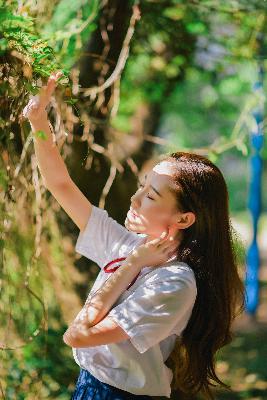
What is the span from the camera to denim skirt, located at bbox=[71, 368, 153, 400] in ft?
7.25

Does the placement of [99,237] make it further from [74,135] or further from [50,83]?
[74,135]

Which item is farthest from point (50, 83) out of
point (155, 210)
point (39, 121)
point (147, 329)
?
point (147, 329)

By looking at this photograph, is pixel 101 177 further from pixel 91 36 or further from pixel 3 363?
pixel 3 363

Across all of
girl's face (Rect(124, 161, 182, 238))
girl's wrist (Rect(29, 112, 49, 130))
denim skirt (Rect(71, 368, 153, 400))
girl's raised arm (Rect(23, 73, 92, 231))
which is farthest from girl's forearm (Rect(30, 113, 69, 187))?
denim skirt (Rect(71, 368, 153, 400))

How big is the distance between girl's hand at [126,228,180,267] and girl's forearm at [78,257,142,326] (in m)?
0.02

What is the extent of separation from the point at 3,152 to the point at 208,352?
1.03 metres

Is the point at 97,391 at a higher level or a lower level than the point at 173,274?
lower

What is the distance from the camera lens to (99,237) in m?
2.50

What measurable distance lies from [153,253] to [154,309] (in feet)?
0.57

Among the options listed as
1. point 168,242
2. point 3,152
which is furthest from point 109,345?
point 3,152

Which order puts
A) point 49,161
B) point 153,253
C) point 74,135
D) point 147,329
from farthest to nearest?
point 74,135
point 49,161
point 153,253
point 147,329

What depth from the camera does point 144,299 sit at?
2.07 meters

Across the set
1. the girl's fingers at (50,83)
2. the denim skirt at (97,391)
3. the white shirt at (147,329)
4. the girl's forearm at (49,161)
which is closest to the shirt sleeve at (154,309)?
the white shirt at (147,329)

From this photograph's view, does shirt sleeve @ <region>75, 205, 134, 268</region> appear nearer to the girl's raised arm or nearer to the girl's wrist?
the girl's raised arm
